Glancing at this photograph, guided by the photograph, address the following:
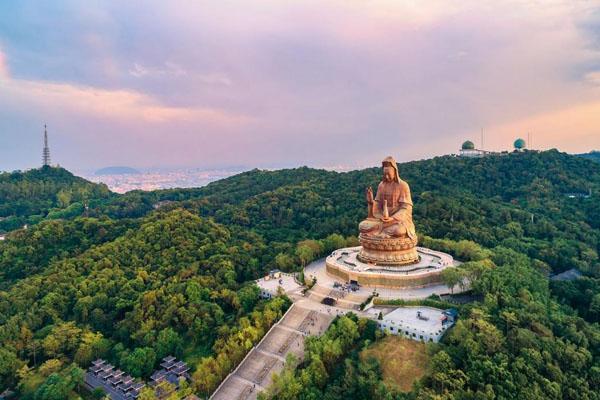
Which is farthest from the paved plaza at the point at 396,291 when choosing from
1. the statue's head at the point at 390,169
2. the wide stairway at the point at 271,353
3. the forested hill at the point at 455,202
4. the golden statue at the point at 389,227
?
the forested hill at the point at 455,202

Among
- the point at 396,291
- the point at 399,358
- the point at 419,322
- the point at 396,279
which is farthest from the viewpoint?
the point at 396,279

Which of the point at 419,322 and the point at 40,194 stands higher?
the point at 40,194

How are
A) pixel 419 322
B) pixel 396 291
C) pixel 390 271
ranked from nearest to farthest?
pixel 419 322 → pixel 396 291 → pixel 390 271

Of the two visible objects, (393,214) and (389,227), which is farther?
(393,214)

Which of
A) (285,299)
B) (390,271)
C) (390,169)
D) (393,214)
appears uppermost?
(390,169)

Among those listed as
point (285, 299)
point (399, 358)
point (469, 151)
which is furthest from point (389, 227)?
point (469, 151)

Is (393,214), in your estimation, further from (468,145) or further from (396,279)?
(468,145)

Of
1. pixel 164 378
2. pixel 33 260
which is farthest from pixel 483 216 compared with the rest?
pixel 33 260
